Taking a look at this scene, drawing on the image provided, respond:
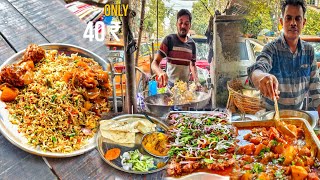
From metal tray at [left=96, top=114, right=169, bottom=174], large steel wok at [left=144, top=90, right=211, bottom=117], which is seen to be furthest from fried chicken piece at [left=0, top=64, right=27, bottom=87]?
large steel wok at [left=144, top=90, right=211, bottom=117]

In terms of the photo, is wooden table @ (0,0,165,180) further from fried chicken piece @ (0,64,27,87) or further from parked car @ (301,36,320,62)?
parked car @ (301,36,320,62)

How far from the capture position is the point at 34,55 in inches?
101

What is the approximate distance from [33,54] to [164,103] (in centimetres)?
97

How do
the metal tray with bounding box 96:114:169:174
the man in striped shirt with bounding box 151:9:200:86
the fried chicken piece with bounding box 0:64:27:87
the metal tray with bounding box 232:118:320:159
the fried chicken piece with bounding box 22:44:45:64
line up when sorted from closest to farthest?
the metal tray with bounding box 232:118:320:159 < the metal tray with bounding box 96:114:169:174 < the man in striped shirt with bounding box 151:9:200:86 < the fried chicken piece with bounding box 0:64:27:87 < the fried chicken piece with bounding box 22:44:45:64

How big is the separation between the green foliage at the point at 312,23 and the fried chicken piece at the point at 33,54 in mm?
1733

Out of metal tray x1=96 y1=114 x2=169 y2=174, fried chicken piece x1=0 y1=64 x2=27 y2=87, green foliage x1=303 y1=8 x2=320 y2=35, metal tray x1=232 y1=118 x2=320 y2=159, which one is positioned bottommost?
metal tray x1=96 y1=114 x2=169 y2=174

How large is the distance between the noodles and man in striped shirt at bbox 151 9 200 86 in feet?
1.24

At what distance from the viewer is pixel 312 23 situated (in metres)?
2.19

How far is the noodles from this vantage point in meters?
2.29

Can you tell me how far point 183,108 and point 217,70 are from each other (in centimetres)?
33

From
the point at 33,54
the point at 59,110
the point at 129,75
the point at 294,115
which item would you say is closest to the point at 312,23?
the point at 294,115

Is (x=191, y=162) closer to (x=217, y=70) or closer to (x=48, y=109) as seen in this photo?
(x=217, y=70)

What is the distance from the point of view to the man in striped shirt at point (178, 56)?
2.33 metres

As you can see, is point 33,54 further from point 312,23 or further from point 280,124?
point 312,23
